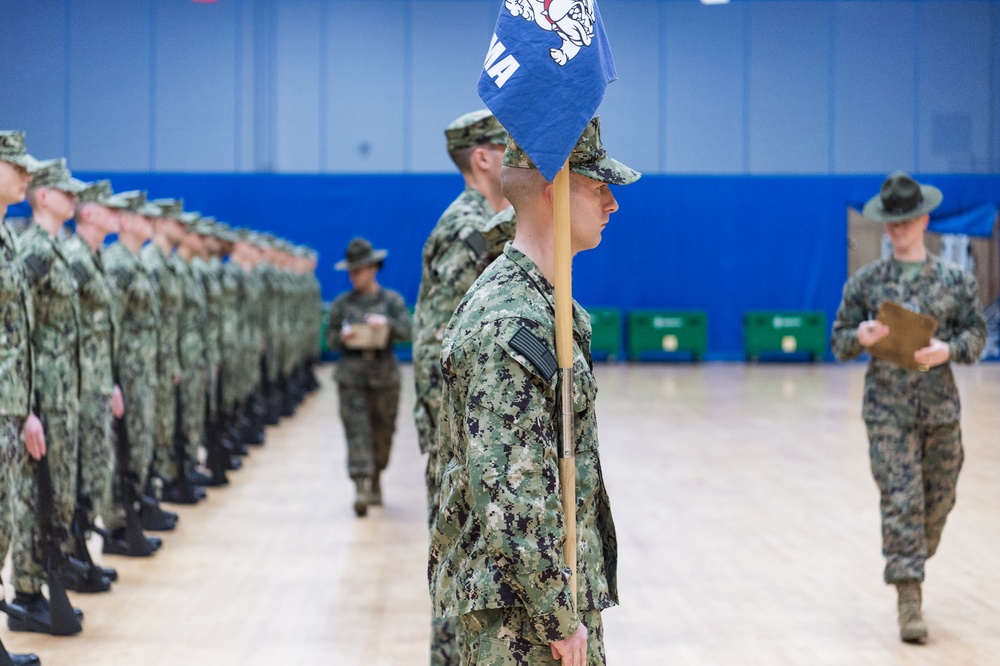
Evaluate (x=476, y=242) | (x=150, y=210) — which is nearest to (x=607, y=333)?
(x=150, y=210)

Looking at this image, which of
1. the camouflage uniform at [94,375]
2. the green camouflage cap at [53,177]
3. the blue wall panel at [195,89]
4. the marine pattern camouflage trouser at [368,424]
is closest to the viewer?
the green camouflage cap at [53,177]

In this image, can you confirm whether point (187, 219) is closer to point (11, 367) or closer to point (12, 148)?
point (12, 148)

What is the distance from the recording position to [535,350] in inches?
96.0

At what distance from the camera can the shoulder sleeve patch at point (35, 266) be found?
18.5ft

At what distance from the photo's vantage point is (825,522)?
7883 mm

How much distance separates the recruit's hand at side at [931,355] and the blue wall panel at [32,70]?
410 cm

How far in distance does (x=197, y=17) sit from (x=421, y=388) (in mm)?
18761

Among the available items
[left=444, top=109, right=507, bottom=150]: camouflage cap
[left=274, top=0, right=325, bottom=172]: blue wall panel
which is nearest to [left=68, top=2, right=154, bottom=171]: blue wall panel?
[left=274, top=0, right=325, bottom=172]: blue wall panel

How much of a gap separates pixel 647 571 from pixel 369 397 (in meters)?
3.02

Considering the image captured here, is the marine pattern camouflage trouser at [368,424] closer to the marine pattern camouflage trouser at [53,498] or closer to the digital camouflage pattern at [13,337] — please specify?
the marine pattern camouflage trouser at [53,498]

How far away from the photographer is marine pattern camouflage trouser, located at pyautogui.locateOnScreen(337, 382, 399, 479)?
8711 millimetres

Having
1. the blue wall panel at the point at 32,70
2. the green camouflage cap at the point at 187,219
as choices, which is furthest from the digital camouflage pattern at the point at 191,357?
the blue wall panel at the point at 32,70

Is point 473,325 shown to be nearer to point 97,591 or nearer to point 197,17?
point 97,591

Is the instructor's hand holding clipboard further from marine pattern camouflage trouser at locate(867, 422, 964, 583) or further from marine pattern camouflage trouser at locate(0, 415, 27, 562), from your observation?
marine pattern camouflage trouser at locate(0, 415, 27, 562)
